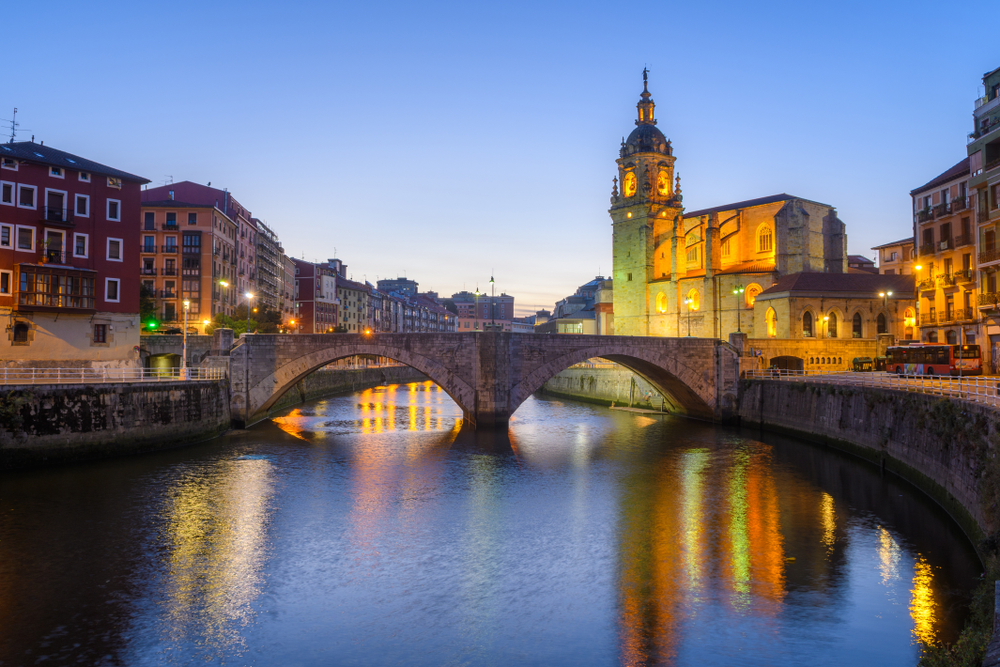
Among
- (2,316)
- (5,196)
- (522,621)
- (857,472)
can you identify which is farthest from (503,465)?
(5,196)

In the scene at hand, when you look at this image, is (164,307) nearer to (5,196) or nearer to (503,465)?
(5,196)

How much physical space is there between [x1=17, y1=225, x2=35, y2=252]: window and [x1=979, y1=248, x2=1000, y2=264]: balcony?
56.0 m

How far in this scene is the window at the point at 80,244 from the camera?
4556cm

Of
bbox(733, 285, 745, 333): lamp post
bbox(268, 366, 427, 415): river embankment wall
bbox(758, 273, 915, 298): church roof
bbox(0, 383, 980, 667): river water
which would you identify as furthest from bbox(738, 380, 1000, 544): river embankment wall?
bbox(268, 366, 427, 415): river embankment wall

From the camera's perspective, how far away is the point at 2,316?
42.3 meters

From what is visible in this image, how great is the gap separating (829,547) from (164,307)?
67108 millimetres

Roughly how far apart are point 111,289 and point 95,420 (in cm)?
1603

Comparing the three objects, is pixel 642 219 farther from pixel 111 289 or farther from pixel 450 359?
pixel 111 289

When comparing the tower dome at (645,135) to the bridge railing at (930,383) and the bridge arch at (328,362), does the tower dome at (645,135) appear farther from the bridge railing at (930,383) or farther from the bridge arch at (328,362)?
the bridge arch at (328,362)

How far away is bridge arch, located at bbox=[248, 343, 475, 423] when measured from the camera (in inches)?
1871

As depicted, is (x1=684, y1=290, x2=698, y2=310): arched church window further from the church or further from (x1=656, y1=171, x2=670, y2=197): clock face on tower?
(x1=656, y1=171, x2=670, y2=197): clock face on tower

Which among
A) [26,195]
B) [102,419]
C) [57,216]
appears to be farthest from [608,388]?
[26,195]

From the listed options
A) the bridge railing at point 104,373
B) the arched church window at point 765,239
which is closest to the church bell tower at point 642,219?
the arched church window at point 765,239

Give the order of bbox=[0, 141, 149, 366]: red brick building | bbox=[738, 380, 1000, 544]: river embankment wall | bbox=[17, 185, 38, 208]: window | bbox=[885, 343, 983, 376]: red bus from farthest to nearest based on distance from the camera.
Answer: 1. bbox=[17, 185, 38, 208]: window
2. bbox=[0, 141, 149, 366]: red brick building
3. bbox=[885, 343, 983, 376]: red bus
4. bbox=[738, 380, 1000, 544]: river embankment wall
